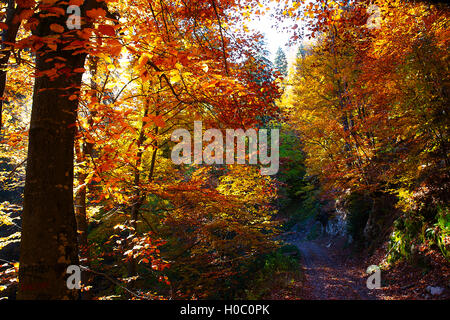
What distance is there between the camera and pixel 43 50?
1.77 metres

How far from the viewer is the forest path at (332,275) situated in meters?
8.04

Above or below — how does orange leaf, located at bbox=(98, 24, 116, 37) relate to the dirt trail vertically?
above

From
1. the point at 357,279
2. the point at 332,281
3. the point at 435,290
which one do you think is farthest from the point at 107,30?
the point at 357,279

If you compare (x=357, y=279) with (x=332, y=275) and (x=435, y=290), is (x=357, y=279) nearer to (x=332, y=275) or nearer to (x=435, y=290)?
(x=332, y=275)

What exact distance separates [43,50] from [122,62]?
513 cm

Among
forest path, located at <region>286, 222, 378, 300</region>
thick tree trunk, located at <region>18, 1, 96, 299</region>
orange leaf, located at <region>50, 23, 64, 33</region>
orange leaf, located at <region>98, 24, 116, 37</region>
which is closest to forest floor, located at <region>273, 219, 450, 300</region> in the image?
forest path, located at <region>286, 222, 378, 300</region>

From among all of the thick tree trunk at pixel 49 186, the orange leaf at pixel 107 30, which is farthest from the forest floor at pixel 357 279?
the orange leaf at pixel 107 30

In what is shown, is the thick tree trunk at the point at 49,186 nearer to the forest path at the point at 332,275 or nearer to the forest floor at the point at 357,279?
the forest floor at the point at 357,279

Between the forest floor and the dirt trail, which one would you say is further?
the dirt trail

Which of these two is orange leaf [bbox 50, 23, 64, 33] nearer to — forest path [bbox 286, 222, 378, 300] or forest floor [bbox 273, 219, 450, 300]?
forest floor [bbox 273, 219, 450, 300]

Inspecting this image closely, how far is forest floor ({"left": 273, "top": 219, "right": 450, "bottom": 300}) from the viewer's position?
21.1 ft

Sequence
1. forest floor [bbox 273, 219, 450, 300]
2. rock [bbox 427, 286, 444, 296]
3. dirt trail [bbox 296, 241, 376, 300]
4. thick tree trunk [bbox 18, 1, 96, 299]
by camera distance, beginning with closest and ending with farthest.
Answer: thick tree trunk [bbox 18, 1, 96, 299], rock [bbox 427, 286, 444, 296], forest floor [bbox 273, 219, 450, 300], dirt trail [bbox 296, 241, 376, 300]

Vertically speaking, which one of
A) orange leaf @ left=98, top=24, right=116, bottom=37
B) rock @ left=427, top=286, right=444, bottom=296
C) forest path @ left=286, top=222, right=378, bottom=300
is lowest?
forest path @ left=286, top=222, right=378, bottom=300

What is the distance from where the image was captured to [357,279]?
30.7ft
